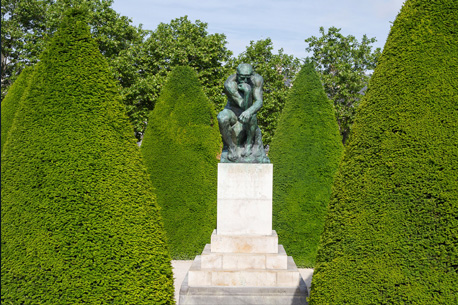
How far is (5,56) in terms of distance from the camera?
2612cm

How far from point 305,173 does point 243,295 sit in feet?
15.0

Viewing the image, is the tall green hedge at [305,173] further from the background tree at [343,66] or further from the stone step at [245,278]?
the background tree at [343,66]

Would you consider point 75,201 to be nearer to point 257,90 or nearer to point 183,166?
point 257,90

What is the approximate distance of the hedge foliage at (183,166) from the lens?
13.4 m

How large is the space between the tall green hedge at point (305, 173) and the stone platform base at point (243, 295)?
3.32 metres

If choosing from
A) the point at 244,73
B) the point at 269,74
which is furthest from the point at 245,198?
the point at 269,74

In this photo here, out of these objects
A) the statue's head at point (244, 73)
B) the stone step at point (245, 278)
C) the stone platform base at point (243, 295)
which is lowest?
the stone platform base at point (243, 295)

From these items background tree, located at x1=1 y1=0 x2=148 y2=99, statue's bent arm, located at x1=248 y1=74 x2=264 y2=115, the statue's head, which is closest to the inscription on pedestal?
statue's bent arm, located at x1=248 y1=74 x2=264 y2=115

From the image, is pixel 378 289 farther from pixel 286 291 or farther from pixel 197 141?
pixel 197 141

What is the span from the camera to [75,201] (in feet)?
15.3

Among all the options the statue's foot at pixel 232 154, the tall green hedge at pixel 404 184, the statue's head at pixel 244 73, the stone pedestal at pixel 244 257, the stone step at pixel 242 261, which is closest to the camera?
the tall green hedge at pixel 404 184

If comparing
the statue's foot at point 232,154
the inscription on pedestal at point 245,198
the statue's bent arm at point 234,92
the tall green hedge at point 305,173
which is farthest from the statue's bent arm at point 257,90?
the tall green hedge at point 305,173

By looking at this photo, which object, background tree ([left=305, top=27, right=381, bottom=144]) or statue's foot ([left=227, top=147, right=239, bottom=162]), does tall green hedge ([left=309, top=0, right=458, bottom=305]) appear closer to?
statue's foot ([left=227, top=147, right=239, bottom=162])

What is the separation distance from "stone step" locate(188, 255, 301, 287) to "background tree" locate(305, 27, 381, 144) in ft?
57.5
